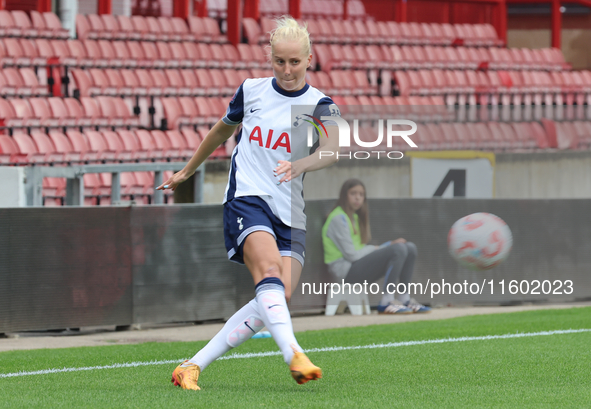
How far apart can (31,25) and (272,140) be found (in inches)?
524

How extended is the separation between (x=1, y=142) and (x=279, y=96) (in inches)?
372

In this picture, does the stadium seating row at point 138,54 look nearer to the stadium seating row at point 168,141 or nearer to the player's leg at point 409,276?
the stadium seating row at point 168,141

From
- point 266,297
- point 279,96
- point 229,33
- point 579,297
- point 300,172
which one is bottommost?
point 579,297

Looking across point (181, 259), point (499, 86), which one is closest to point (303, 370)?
point (181, 259)

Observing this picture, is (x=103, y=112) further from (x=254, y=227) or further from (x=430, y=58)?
(x=254, y=227)

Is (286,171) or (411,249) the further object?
(411,249)

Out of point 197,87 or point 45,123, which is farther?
point 197,87

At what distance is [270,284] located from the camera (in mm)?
3766

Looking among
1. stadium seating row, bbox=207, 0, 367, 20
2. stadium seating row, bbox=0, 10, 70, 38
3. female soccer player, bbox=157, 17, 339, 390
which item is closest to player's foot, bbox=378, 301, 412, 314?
female soccer player, bbox=157, 17, 339, 390

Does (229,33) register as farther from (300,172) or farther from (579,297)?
(300,172)

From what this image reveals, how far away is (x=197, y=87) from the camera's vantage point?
54.3 ft

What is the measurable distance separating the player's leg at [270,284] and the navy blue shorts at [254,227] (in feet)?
0.16

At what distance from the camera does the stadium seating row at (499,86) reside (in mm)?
19625

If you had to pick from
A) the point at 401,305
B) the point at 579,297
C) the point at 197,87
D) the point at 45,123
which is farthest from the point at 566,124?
the point at 45,123
